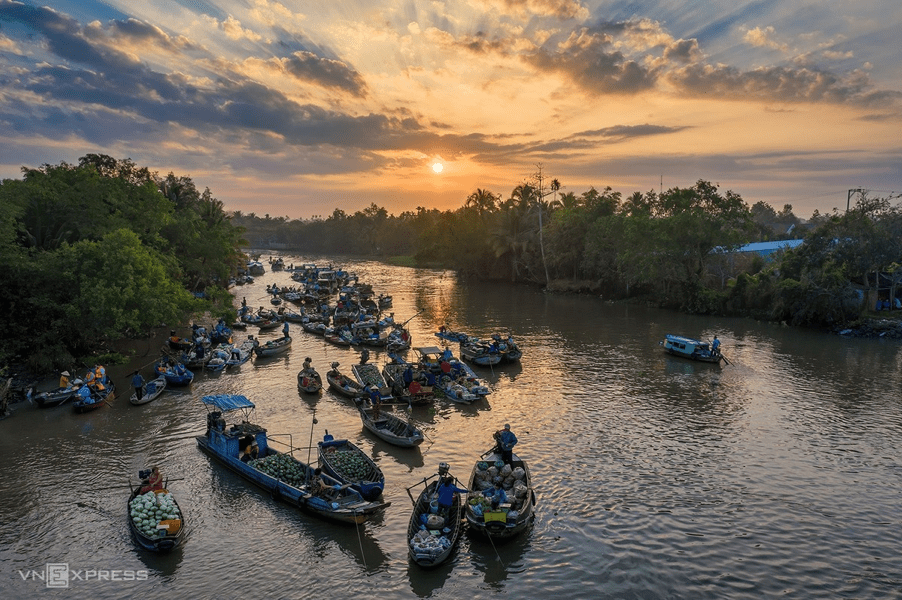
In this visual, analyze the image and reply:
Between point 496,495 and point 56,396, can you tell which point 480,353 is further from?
point 56,396

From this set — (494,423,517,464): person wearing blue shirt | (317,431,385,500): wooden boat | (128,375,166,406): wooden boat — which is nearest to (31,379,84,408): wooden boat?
(128,375,166,406): wooden boat

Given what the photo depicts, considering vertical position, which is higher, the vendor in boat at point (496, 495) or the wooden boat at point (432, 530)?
the vendor in boat at point (496, 495)

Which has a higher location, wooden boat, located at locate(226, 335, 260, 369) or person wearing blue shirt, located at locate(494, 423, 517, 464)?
person wearing blue shirt, located at locate(494, 423, 517, 464)

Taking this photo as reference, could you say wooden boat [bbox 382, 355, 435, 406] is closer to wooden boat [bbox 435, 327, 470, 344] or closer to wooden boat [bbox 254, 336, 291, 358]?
wooden boat [bbox 435, 327, 470, 344]

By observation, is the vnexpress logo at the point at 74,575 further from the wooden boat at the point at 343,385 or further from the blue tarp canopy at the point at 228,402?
the wooden boat at the point at 343,385

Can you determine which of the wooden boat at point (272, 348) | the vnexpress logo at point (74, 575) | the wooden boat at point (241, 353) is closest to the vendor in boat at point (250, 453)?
the vnexpress logo at point (74, 575)

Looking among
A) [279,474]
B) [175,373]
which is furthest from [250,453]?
[175,373]
